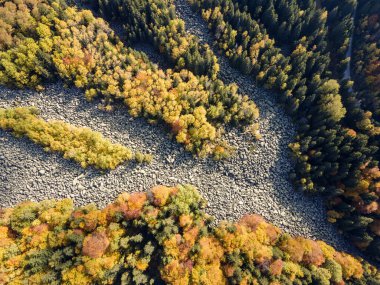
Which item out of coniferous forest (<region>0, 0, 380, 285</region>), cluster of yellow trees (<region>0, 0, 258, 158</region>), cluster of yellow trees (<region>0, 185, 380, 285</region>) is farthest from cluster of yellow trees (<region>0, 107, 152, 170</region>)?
cluster of yellow trees (<region>0, 185, 380, 285</region>)

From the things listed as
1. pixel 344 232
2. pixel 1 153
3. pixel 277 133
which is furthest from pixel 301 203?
pixel 1 153

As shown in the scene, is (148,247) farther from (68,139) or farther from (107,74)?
(107,74)

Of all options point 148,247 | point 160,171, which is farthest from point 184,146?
point 148,247

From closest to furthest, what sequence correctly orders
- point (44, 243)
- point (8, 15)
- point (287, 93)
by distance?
point (44, 243) < point (8, 15) < point (287, 93)

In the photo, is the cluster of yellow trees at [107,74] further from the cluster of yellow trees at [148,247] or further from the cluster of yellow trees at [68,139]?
the cluster of yellow trees at [148,247]

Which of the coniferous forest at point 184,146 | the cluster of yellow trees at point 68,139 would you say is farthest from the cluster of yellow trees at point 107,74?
the cluster of yellow trees at point 68,139

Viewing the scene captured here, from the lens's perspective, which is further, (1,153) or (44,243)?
(1,153)

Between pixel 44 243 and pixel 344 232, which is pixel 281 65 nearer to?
pixel 344 232
